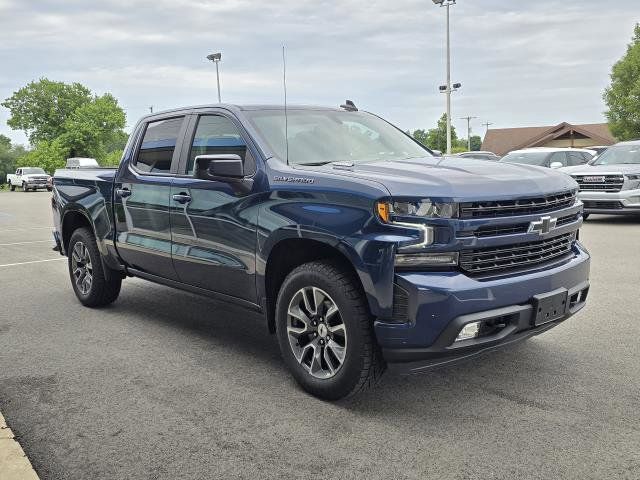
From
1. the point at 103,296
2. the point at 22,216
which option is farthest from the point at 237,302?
the point at 22,216

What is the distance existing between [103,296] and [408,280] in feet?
13.5

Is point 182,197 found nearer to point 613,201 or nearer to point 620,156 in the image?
point 613,201

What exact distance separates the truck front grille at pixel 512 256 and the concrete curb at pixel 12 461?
7.78 feet

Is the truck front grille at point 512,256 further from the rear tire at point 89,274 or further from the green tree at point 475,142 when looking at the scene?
the green tree at point 475,142

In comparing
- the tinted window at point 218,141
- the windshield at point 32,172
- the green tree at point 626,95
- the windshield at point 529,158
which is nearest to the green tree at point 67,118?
the windshield at point 32,172

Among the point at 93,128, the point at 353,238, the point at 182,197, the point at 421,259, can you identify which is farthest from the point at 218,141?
the point at 93,128

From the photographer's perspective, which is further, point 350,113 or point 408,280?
point 350,113

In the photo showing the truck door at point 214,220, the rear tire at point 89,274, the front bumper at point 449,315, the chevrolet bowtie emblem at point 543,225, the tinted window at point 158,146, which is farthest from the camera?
the rear tire at point 89,274

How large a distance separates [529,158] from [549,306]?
13.8 metres

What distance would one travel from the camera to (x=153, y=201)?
540 centimetres

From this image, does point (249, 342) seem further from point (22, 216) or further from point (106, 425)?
point (22, 216)

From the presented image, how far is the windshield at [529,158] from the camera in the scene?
54.5 feet

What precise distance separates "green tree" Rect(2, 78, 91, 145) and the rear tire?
82114 millimetres

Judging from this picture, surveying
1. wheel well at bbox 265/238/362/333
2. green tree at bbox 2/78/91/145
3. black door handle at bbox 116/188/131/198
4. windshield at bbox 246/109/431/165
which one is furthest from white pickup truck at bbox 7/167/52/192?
wheel well at bbox 265/238/362/333
